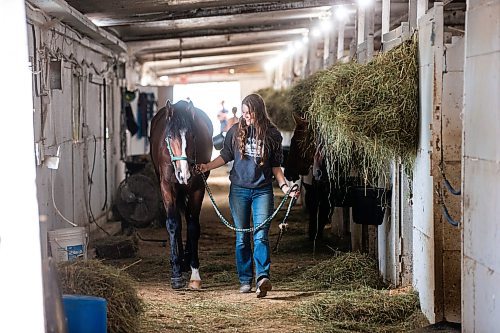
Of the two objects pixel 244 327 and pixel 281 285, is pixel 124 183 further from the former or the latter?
pixel 244 327

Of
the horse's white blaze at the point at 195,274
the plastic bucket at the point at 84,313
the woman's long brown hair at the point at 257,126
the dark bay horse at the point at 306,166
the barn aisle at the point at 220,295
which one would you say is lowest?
the barn aisle at the point at 220,295

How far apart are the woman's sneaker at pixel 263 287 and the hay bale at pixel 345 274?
51cm

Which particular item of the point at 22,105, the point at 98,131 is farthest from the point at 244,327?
the point at 98,131

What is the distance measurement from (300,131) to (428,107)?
318 cm

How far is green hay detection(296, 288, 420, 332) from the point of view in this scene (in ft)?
17.3

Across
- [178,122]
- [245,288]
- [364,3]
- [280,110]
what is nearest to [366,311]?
[245,288]

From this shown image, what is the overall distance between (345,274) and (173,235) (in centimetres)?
151

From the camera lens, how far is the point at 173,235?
6.88 metres

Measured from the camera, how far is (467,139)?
4.09 meters

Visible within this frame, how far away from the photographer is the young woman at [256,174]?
6.30 metres

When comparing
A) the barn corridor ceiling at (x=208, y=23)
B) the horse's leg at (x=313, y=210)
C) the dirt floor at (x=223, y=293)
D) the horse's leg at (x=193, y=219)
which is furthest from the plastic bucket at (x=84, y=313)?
the horse's leg at (x=313, y=210)

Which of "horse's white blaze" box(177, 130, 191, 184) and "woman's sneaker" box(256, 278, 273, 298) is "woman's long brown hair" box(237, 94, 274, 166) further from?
"woman's sneaker" box(256, 278, 273, 298)

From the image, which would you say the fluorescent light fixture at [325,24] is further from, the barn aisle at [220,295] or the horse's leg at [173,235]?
the horse's leg at [173,235]

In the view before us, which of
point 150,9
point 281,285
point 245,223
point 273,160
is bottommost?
point 281,285
